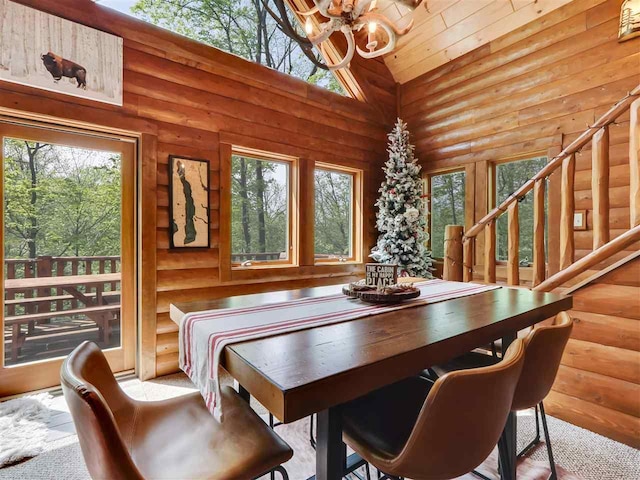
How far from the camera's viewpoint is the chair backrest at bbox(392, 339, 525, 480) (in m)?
0.81

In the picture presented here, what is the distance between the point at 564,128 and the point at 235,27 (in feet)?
11.3

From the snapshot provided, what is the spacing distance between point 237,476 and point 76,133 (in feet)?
9.34

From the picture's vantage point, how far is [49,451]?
1881mm

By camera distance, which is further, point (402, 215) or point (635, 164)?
point (402, 215)

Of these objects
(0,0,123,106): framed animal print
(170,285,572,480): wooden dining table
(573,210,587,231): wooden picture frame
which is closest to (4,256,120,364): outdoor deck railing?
(0,0,123,106): framed animal print

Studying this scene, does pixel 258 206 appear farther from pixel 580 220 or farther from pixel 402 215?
pixel 580 220

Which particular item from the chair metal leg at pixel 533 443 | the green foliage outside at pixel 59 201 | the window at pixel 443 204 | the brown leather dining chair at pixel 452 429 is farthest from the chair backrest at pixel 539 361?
the green foliage outside at pixel 59 201

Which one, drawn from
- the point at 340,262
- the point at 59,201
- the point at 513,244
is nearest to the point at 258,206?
the point at 340,262

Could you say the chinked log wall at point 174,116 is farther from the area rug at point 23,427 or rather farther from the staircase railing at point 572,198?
the staircase railing at point 572,198

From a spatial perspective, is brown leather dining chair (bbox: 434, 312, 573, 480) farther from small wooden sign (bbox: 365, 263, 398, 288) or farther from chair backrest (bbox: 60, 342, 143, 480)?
chair backrest (bbox: 60, 342, 143, 480)

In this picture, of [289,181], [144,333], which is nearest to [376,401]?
[144,333]

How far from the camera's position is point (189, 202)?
2.97 m

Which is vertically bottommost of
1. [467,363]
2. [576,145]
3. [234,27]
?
[467,363]

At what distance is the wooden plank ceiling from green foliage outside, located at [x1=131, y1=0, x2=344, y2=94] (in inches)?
48.6
